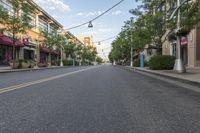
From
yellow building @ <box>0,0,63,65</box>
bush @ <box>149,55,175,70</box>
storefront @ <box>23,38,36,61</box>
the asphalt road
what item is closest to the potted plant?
yellow building @ <box>0,0,63,65</box>

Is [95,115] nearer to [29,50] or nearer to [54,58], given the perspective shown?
[29,50]

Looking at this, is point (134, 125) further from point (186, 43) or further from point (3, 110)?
point (186, 43)

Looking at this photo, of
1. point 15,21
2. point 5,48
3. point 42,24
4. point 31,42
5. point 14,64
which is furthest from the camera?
point 42,24

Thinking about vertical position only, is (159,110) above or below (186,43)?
below

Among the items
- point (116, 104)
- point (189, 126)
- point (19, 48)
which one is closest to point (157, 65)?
point (116, 104)

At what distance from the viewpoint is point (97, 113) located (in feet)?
22.8

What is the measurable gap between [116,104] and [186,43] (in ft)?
125

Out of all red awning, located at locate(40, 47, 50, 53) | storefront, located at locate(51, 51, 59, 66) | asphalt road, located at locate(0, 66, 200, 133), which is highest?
red awning, located at locate(40, 47, 50, 53)

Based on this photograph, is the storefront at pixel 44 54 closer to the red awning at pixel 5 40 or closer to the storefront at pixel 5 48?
the storefront at pixel 5 48

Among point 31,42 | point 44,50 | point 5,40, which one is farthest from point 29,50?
point 5,40

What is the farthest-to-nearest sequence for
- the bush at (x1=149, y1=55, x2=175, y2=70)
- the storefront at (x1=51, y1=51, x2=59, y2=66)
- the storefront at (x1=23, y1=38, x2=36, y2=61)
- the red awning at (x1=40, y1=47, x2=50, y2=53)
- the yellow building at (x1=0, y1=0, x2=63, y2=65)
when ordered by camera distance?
the storefront at (x1=51, y1=51, x2=59, y2=66)
the red awning at (x1=40, y1=47, x2=50, y2=53)
the storefront at (x1=23, y1=38, x2=36, y2=61)
the yellow building at (x1=0, y1=0, x2=63, y2=65)
the bush at (x1=149, y1=55, x2=175, y2=70)

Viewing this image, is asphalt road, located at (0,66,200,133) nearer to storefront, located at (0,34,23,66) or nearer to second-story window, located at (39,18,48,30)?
storefront, located at (0,34,23,66)

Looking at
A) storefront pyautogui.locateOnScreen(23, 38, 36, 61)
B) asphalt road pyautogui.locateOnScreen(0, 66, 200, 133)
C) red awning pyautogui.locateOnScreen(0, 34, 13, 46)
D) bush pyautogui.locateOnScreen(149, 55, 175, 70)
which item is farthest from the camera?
storefront pyautogui.locateOnScreen(23, 38, 36, 61)

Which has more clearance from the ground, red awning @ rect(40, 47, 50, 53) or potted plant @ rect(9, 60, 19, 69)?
red awning @ rect(40, 47, 50, 53)
